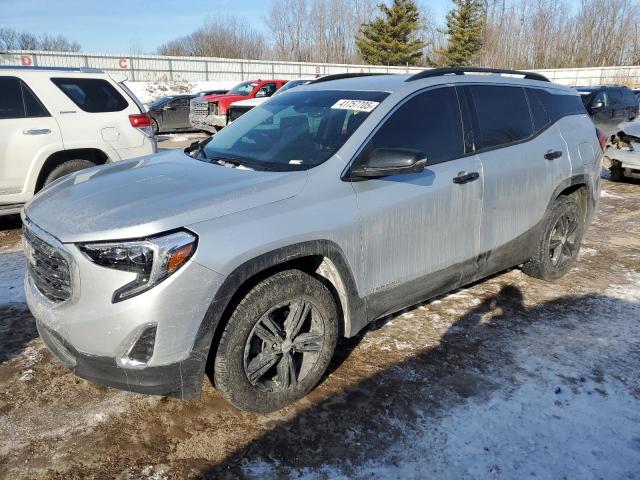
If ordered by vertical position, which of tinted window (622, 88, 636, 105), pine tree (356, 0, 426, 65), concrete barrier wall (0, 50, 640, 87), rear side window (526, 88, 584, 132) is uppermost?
pine tree (356, 0, 426, 65)

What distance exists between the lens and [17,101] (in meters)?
6.30

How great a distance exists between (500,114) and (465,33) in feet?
202

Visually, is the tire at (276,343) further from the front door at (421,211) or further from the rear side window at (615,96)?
the rear side window at (615,96)

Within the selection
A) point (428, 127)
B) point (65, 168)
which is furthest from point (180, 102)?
point (428, 127)

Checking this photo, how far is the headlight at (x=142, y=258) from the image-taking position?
2.39m

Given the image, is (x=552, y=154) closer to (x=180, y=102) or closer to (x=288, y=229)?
(x=288, y=229)

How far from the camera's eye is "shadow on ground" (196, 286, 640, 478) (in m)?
2.63

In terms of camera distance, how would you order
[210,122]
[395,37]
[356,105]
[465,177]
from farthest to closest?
[395,37] < [210,122] < [465,177] < [356,105]

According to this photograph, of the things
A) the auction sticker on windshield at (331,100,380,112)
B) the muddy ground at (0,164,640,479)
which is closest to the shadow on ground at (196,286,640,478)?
the muddy ground at (0,164,640,479)

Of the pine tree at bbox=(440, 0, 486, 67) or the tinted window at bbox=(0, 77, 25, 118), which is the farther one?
the pine tree at bbox=(440, 0, 486, 67)

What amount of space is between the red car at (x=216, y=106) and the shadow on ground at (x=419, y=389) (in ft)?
45.1

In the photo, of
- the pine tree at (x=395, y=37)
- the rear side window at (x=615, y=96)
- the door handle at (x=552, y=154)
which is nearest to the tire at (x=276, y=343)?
the door handle at (x=552, y=154)

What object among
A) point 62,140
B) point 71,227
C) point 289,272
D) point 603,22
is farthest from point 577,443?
point 603,22

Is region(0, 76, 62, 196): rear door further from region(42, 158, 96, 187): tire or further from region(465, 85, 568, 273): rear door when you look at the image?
region(465, 85, 568, 273): rear door
